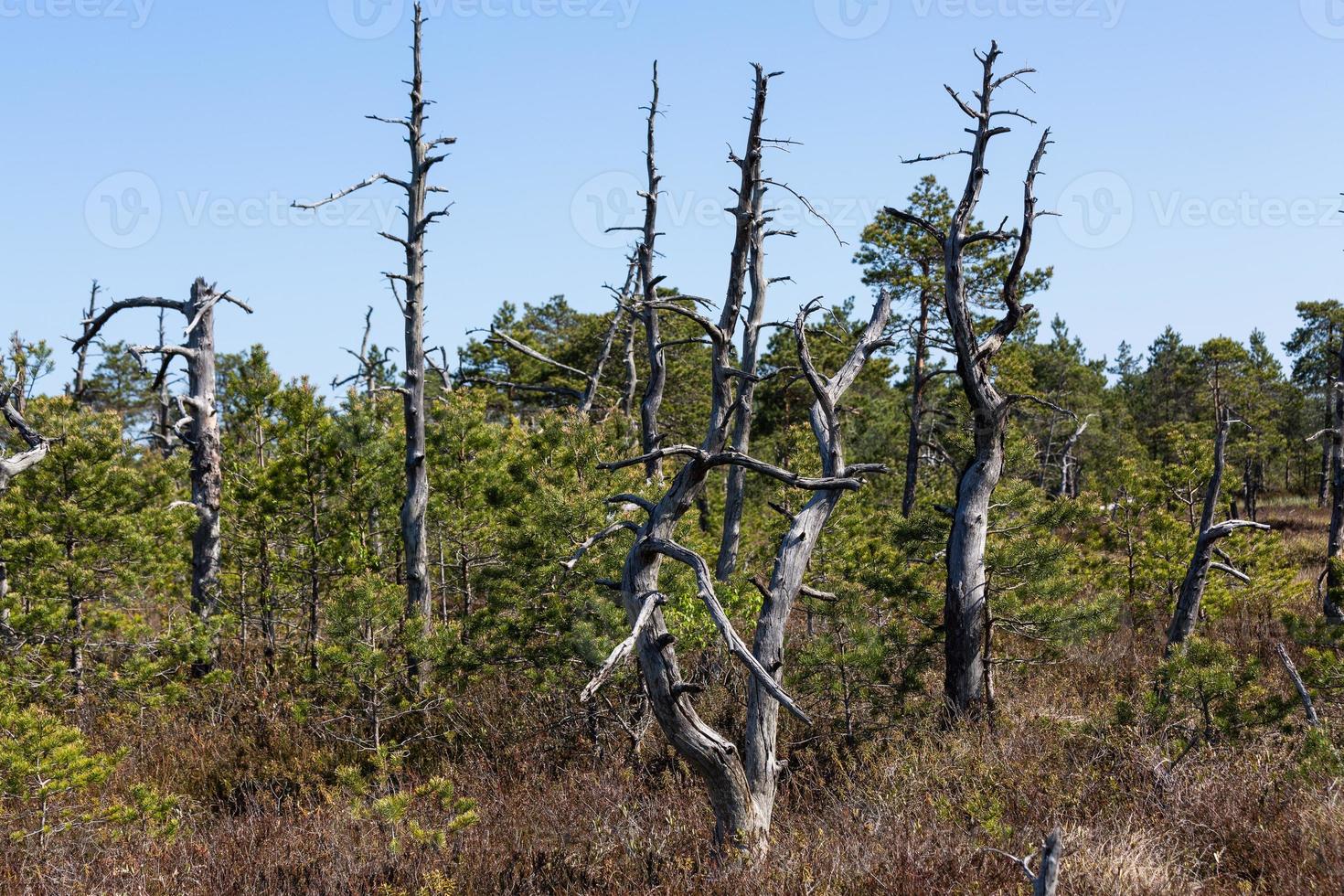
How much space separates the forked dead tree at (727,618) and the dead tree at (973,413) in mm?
1911

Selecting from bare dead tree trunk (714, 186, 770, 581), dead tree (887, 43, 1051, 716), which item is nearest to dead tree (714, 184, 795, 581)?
bare dead tree trunk (714, 186, 770, 581)

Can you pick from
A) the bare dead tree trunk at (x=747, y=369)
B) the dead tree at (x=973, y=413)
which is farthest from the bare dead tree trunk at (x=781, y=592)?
the bare dead tree trunk at (x=747, y=369)

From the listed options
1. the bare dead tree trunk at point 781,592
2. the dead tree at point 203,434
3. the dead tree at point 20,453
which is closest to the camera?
the bare dead tree trunk at point 781,592

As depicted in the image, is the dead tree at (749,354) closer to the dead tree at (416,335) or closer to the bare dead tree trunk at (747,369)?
the bare dead tree trunk at (747,369)

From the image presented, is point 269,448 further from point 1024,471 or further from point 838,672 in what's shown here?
point 1024,471

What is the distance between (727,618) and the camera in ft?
18.0

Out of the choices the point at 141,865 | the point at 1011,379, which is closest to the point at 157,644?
the point at 141,865

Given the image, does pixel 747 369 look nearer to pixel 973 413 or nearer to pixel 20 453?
pixel 973 413

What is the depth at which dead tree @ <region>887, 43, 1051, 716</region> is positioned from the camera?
820 centimetres

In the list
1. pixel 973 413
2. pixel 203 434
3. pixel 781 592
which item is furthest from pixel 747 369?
pixel 203 434

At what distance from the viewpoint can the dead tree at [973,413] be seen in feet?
26.9

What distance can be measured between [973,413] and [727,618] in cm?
394

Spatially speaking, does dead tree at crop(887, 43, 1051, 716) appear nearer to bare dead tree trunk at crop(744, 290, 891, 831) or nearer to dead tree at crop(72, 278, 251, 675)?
bare dead tree trunk at crop(744, 290, 891, 831)

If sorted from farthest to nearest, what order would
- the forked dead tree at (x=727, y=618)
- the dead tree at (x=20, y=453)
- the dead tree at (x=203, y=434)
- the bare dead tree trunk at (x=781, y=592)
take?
1. the dead tree at (x=203, y=434)
2. the dead tree at (x=20, y=453)
3. the bare dead tree trunk at (x=781, y=592)
4. the forked dead tree at (x=727, y=618)
